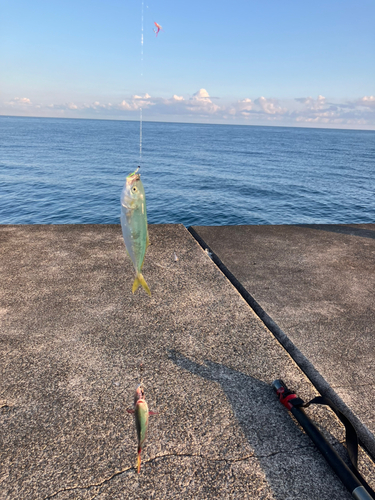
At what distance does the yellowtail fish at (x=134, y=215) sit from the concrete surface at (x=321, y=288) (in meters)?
2.48

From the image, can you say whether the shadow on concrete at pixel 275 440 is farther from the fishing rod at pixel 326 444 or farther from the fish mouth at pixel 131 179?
the fish mouth at pixel 131 179

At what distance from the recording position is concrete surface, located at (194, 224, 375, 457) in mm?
3270

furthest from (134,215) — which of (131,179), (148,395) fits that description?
(148,395)

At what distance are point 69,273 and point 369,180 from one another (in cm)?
3570

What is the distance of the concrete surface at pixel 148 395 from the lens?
7.40 ft

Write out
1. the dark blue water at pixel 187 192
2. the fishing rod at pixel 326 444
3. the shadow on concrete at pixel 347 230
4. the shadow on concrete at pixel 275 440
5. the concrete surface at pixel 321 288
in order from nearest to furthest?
the fishing rod at pixel 326 444, the shadow on concrete at pixel 275 440, the concrete surface at pixel 321 288, the shadow on concrete at pixel 347 230, the dark blue water at pixel 187 192

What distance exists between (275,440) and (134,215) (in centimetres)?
216

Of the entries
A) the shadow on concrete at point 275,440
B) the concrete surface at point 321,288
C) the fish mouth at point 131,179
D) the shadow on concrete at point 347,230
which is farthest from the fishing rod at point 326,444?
the shadow on concrete at point 347,230

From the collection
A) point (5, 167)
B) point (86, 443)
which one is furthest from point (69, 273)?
point (5, 167)

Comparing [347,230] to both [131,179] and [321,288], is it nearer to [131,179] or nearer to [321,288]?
[321,288]

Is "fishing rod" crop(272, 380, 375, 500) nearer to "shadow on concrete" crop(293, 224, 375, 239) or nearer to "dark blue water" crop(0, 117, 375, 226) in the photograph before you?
"shadow on concrete" crop(293, 224, 375, 239)

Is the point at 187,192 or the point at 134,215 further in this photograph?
the point at 187,192

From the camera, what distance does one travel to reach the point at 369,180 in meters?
33.4

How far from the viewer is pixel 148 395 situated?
2.90 m
